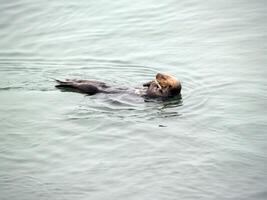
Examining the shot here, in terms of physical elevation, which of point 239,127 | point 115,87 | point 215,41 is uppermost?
point 215,41

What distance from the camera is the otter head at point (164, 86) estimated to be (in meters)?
11.3

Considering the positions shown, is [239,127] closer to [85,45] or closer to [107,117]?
[107,117]

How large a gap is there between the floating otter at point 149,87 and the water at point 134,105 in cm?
15

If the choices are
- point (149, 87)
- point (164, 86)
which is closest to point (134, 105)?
point (149, 87)

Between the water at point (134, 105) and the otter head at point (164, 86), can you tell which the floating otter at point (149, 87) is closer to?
the otter head at point (164, 86)

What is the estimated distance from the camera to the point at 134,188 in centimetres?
859

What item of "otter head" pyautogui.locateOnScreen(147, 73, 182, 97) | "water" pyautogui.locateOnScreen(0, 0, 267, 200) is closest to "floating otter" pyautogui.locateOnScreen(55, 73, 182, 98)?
"otter head" pyautogui.locateOnScreen(147, 73, 182, 97)

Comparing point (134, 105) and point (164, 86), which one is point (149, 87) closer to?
point (164, 86)

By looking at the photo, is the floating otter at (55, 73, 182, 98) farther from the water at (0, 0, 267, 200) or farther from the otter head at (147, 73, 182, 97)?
the water at (0, 0, 267, 200)

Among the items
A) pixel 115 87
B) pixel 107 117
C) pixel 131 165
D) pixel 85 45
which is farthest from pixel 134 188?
pixel 85 45

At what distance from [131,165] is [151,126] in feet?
4.62

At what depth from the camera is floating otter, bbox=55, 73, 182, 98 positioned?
37.0 feet

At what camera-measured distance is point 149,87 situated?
11.5m

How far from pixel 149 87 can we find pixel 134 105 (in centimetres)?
45
